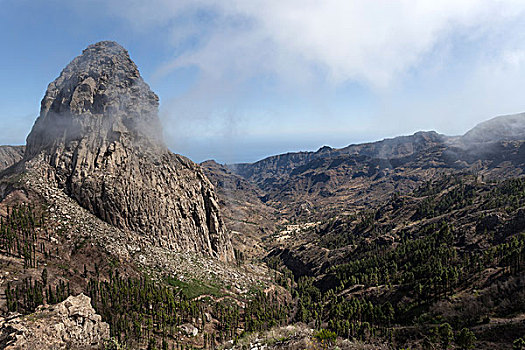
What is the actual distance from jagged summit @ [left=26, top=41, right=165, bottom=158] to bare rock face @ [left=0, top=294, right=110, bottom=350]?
214 feet

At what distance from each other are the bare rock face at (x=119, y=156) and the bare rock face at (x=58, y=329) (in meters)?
46.5

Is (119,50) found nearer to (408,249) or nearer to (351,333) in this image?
(351,333)

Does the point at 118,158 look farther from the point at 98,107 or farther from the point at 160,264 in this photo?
the point at 160,264

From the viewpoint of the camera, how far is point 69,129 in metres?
98.1

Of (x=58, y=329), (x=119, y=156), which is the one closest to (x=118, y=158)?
(x=119, y=156)

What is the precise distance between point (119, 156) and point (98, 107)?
20843 millimetres

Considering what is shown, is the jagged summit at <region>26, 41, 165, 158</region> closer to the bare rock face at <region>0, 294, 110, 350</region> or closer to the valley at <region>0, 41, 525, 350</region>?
the valley at <region>0, 41, 525, 350</region>

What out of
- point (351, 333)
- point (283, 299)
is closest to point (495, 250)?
point (351, 333)

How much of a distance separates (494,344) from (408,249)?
87632 millimetres

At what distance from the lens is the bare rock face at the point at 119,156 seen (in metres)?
91.6

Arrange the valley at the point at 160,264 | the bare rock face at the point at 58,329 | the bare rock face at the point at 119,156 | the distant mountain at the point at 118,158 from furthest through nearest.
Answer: the bare rock face at the point at 119,156
the distant mountain at the point at 118,158
the valley at the point at 160,264
the bare rock face at the point at 58,329

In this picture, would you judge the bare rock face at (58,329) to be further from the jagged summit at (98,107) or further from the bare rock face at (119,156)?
the jagged summit at (98,107)

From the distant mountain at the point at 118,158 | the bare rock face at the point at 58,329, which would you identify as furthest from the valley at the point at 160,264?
the distant mountain at the point at 118,158

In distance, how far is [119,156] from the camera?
98125 millimetres
